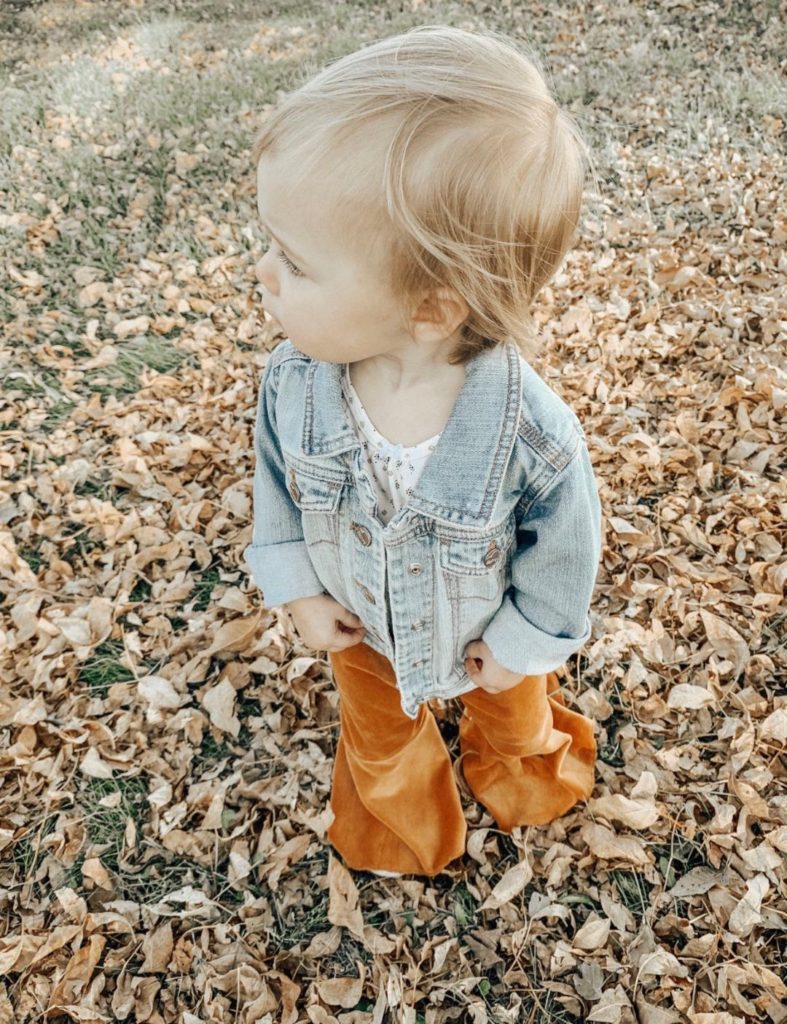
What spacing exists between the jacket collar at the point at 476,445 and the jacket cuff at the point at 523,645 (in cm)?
32

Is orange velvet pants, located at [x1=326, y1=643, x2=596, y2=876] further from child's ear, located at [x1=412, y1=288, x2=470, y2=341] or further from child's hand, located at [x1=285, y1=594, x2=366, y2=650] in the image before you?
child's ear, located at [x1=412, y1=288, x2=470, y2=341]

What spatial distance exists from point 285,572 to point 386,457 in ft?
1.52

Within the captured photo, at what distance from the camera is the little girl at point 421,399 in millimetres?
1186

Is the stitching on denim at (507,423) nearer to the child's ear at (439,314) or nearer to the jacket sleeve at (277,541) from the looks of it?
the child's ear at (439,314)

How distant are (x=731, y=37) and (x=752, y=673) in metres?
6.55

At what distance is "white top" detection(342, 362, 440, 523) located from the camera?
5.10ft

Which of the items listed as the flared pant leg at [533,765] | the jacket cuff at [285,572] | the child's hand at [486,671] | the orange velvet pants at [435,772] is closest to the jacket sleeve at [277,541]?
the jacket cuff at [285,572]

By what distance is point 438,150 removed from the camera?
3.82 feet

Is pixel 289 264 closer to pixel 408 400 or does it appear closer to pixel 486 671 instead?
pixel 408 400

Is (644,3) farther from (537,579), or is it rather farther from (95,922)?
(95,922)

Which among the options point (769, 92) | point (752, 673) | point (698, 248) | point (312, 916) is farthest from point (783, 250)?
point (312, 916)

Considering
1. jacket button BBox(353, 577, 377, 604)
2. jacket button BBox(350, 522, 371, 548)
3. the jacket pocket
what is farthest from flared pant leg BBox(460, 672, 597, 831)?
jacket button BBox(350, 522, 371, 548)

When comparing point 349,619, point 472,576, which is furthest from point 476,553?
point 349,619

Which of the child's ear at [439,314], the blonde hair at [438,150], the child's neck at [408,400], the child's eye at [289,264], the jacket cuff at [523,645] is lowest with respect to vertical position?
the jacket cuff at [523,645]
